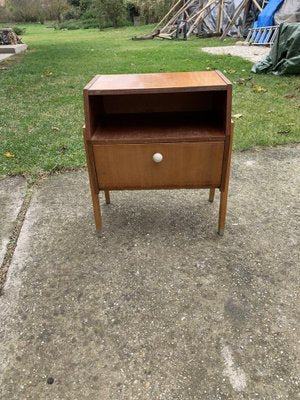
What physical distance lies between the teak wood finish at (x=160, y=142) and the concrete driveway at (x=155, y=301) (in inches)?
10.8

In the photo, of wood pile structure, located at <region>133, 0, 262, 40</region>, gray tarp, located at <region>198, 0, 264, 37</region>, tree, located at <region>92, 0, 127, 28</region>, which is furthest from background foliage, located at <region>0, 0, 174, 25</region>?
gray tarp, located at <region>198, 0, 264, 37</region>

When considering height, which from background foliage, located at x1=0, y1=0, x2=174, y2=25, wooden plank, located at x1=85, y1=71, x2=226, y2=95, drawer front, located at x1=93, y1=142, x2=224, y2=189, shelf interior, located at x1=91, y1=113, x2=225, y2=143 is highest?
wooden plank, located at x1=85, y1=71, x2=226, y2=95

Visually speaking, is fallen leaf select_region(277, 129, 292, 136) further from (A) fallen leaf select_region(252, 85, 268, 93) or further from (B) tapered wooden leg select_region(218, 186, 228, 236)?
(B) tapered wooden leg select_region(218, 186, 228, 236)

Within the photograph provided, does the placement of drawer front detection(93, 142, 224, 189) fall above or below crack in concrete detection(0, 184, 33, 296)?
above

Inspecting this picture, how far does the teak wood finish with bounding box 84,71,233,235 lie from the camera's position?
1840 millimetres

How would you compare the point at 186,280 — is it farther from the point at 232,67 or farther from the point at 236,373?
the point at 232,67

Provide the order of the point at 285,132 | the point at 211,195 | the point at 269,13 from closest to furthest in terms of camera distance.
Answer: the point at 211,195 < the point at 285,132 < the point at 269,13

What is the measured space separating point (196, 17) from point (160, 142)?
1606 centimetres

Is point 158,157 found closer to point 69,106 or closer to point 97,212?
point 97,212

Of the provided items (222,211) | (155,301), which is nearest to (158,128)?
(222,211)

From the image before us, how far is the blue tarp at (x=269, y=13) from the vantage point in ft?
35.8

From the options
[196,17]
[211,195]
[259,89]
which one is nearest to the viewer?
[211,195]

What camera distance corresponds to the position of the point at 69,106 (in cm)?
508

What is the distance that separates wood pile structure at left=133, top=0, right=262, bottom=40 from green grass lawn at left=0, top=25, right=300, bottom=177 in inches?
203
